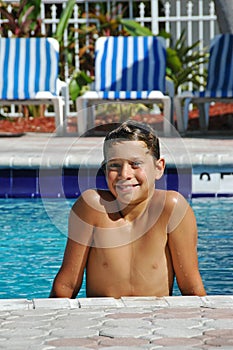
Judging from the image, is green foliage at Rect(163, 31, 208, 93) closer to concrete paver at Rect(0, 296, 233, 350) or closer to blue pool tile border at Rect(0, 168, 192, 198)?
blue pool tile border at Rect(0, 168, 192, 198)

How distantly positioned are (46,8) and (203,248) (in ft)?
33.1

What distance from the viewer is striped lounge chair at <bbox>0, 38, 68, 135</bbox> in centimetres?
1201

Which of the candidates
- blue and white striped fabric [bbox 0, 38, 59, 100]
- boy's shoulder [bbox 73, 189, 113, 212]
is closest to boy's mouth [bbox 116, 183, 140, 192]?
boy's shoulder [bbox 73, 189, 113, 212]

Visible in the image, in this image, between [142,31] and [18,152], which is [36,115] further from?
[18,152]

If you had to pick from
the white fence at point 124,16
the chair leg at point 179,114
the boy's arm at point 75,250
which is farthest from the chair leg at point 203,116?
the boy's arm at point 75,250

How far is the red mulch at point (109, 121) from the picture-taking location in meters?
13.3

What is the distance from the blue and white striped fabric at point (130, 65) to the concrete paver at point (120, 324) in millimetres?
8818

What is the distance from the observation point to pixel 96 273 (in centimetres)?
374

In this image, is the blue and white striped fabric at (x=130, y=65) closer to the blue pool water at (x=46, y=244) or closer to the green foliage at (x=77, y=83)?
the green foliage at (x=77, y=83)

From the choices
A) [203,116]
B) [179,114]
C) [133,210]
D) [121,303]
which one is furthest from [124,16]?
[121,303]

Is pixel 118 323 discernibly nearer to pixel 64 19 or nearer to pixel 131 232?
pixel 131 232

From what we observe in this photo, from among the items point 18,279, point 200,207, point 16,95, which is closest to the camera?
point 18,279

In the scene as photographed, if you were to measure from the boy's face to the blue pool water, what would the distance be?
1019mm

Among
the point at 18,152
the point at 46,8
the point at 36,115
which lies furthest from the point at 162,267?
the point at 46,8
